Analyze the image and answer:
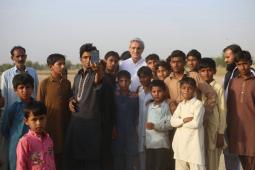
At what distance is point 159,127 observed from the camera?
534 centimetres

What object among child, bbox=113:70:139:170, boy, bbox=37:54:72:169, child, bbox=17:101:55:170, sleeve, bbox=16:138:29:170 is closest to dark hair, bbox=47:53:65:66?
boy, bbox=37:54:72:169

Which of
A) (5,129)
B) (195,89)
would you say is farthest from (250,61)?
(5,129)

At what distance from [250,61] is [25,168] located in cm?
337

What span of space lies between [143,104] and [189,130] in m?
0.94

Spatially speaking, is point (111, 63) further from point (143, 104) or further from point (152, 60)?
point (143, 104)

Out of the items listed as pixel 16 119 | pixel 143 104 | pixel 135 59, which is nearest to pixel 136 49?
pixel 135 59

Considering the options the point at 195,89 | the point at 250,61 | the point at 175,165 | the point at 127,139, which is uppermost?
the point at 250,61

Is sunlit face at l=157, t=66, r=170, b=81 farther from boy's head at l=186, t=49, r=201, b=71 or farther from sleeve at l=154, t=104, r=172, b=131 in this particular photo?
sleeve at l=154, t=104, r=172, b=131

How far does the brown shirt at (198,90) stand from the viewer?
5.12m

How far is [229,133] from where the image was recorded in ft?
18.1

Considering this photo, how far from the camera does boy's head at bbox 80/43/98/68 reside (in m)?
4.71

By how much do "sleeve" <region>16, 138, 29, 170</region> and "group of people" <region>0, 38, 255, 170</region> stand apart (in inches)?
5.7

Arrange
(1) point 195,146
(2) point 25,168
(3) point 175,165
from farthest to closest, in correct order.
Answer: (3) point 175,165, (1) point 195,146, (2) point 25,168

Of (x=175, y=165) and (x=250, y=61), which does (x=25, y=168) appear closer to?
(x=175, y=165)
